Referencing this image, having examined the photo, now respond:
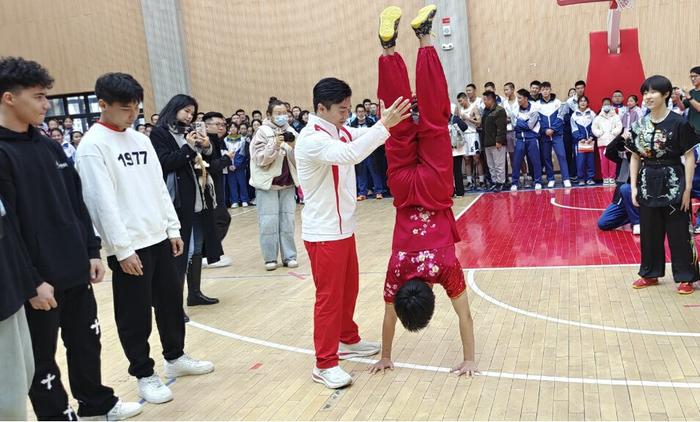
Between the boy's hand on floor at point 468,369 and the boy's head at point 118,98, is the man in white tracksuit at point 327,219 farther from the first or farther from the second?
the boy's head at point 118,98

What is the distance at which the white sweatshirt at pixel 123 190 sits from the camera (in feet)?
11.8

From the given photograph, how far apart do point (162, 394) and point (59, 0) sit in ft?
53.9

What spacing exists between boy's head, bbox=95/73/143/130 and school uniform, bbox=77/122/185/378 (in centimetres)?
8

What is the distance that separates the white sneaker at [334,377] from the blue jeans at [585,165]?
8.95 meters

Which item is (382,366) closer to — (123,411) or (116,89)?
(123,411)

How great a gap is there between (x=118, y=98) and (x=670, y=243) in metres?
4.46

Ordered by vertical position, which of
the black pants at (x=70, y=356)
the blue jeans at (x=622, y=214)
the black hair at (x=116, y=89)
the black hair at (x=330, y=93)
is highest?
the black hair at (x=116, y=89)

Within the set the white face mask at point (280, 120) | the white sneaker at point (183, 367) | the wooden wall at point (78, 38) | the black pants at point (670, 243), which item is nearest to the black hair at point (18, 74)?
the white sneaker at point (183, 367)

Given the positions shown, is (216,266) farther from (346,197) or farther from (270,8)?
(270,8)

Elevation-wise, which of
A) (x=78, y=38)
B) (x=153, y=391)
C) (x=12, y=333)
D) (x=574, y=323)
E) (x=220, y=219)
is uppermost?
(x=78, y=38)

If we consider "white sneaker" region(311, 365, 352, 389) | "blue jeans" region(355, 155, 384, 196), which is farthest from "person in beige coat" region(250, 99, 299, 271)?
"blue jeans" region(355, 155, 384, 196)

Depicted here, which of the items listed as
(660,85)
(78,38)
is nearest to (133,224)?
(660,85)

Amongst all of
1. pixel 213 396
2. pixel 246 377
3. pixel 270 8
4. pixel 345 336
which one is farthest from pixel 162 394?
pixel 270 8

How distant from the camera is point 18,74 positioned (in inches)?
117
